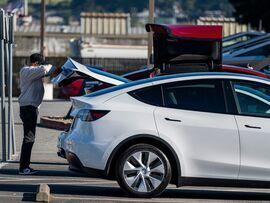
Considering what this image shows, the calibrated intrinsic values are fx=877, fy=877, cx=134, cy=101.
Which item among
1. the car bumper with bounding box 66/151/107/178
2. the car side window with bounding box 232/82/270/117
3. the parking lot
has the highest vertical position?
the car side window with bounding box 232/82/270/117

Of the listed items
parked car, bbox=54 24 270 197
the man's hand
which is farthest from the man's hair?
parked car, bbox=54 24 270 197

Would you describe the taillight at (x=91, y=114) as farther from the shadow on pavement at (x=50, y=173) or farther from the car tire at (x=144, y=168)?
the shadow on pavement at (x=50, y=173)

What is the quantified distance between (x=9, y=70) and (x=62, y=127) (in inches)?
194

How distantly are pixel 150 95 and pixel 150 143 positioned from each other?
0.62 meters

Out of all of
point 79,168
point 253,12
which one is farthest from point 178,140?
point 253,12

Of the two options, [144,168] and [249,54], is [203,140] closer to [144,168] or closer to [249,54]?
[144,168]

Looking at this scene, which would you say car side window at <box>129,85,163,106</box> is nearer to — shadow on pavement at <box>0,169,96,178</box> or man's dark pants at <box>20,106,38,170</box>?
man's dark pants at <box>20,106,38,170</box>

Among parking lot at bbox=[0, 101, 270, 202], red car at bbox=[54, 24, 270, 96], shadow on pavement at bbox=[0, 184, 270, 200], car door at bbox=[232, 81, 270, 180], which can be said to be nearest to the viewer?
car door at bbox=[232, 81, 270, 180]

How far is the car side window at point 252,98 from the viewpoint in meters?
10.7

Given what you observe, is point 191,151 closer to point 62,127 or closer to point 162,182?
point 162,182

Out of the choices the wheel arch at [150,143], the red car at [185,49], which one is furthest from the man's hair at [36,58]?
the wheel arch at [150,143]

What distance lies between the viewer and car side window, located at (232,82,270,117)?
35.2ft

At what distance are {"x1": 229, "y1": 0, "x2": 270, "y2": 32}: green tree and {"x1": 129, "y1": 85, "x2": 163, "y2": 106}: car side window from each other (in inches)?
1319

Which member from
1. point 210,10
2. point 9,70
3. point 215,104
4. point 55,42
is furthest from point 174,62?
point 210,10
